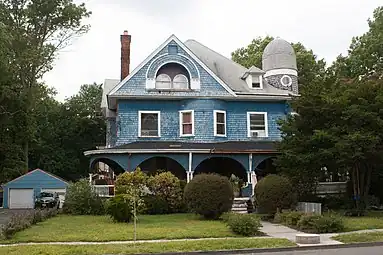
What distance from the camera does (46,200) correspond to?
3591cm

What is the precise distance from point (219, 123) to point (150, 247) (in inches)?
642

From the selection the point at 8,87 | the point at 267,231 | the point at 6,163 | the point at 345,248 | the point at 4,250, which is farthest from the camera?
the point at 6,163

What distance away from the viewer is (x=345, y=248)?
13.6 meters

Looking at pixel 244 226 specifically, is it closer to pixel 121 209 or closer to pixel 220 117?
pixel 121 209

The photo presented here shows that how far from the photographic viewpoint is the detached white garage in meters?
39.6

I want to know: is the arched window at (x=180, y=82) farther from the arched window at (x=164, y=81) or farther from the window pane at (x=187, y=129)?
the window pane at (x=187, y=129)

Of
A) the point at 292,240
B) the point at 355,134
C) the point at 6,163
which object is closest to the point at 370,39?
the point at 355,134

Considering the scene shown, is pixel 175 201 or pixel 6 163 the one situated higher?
pixel 6 163

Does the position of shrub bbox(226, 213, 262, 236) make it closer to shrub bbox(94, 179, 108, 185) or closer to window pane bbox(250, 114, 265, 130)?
window pane bbox(250, 114, 265, 130)

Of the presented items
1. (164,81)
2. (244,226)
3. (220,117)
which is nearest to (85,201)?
(164,81)

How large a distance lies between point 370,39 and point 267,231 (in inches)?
1154

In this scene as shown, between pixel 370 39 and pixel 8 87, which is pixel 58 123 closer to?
pixel 8 87

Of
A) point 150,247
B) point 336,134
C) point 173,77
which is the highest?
point 173,77

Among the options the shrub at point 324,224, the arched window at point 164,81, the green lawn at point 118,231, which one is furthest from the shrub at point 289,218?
the arched window at point 164,81
